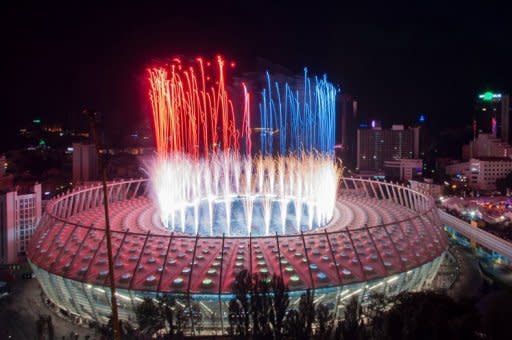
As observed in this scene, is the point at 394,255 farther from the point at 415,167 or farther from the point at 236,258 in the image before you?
the point at 415,167

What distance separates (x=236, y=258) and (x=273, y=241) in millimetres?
2323

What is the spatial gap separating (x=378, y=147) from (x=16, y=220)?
224ft

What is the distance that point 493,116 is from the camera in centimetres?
9381

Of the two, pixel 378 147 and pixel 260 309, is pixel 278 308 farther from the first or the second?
pixel 378 147

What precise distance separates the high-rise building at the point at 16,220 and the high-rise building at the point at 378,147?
63198 mm

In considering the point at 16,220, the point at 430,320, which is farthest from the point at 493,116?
the point at 430,320

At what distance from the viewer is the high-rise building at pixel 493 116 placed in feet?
292

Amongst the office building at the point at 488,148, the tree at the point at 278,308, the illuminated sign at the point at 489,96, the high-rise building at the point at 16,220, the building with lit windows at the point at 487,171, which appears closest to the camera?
the tree at the point at 278,308

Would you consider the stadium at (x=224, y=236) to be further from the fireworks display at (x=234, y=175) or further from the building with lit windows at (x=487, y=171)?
the building with lit windows at (x=487, y=171)

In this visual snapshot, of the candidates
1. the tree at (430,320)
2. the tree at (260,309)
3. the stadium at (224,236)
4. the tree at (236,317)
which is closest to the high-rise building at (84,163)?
the stadium at (224,236)

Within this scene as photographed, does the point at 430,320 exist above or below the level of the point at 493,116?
below

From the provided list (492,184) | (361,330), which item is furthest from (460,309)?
(492,184)

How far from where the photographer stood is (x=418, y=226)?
24.7 m

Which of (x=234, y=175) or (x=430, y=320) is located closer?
(x=430, y=320)
